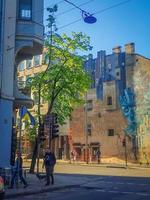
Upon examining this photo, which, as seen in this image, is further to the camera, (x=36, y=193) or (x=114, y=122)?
(x=114, y=122)

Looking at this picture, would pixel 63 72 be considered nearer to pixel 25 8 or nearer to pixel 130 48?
pixel 25 8

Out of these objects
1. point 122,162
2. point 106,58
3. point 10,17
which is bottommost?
point 122,162

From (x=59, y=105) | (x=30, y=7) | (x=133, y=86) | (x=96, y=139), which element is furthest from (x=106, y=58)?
(x=30, y=7)

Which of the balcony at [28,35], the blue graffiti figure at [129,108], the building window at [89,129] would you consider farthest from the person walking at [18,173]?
the building window at [89,129]

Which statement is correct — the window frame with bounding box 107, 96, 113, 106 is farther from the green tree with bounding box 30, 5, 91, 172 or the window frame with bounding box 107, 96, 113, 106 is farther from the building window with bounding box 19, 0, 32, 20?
the building window with bounding box 19, 0, 32, 20

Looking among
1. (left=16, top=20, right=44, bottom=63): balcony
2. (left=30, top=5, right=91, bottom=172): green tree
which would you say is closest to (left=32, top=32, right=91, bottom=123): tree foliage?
(left=30, top=5, right=91, bottom=172): green tree

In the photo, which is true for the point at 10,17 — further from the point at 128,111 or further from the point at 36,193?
the point at 128,111

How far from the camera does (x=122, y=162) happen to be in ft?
154

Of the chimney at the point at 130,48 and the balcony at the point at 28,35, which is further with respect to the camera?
the chimney at the point at 130,48

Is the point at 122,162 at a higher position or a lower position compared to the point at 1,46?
lower

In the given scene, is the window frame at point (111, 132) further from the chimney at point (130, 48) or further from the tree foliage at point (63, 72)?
the tree foliage at point (63, 72)

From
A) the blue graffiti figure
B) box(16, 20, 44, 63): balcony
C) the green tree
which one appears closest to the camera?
box(16, 20, 44, 63): balcony

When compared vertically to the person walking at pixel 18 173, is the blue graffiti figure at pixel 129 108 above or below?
above

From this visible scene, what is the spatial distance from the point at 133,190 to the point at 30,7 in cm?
1229
